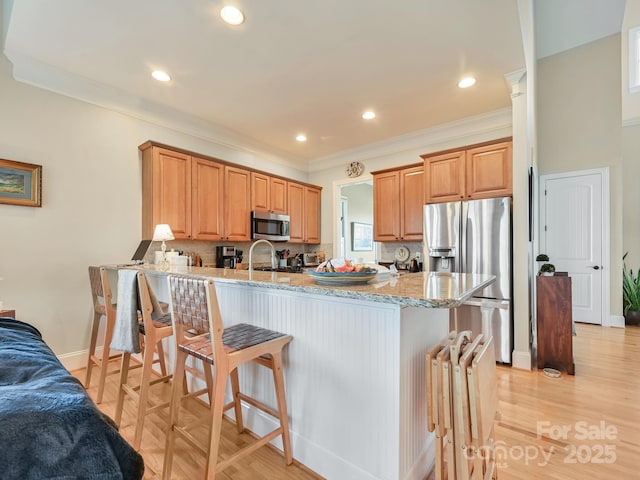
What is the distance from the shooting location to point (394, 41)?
7.80ft

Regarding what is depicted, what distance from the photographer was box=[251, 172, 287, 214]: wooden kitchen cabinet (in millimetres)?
4395

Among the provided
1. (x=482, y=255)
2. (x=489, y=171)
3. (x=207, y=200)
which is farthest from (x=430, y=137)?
(x=207, y=200)

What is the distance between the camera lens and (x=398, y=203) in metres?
4.31

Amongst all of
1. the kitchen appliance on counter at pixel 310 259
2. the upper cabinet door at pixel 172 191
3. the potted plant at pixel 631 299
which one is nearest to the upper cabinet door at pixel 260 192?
the upper cabinet door at pixel 172 191

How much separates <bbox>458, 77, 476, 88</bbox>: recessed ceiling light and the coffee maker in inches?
136

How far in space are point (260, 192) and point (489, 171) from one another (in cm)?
309

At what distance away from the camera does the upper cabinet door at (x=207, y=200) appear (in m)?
3.63

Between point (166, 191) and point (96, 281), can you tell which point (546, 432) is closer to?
point (96, 281)

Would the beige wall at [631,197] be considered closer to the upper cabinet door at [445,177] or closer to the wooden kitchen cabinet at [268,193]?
the upper cabinet door at [445,177]

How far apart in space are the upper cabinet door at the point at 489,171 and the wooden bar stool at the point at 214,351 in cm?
285

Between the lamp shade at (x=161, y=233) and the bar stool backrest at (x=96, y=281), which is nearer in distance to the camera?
the bar stool backrest at (x=96, y=281)

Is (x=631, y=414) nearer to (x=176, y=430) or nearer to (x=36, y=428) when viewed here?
(x=176, y=430)

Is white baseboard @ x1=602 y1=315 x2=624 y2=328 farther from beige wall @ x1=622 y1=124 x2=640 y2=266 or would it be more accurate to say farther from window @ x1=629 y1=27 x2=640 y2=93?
window @ x1=629 y1=27 x2=640 y2=93

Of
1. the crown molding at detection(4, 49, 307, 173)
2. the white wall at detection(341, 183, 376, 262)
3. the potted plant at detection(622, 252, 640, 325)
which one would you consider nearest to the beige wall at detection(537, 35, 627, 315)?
the potted plant at detection(622, 252, 640, 325)
